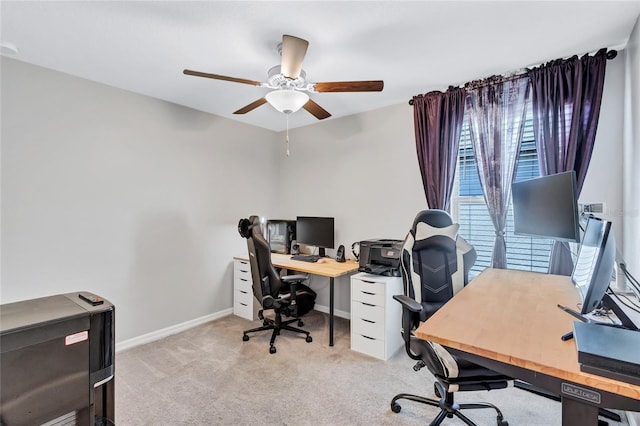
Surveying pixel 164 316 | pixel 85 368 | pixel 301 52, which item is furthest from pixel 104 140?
pixel 85 368

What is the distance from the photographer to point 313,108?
2545 mm

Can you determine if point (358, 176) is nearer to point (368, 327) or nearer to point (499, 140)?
point (499, 140)

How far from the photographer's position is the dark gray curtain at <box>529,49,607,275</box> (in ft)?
7.04

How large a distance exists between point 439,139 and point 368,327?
193 cm

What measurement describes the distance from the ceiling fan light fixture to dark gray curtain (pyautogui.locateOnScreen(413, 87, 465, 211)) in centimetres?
136

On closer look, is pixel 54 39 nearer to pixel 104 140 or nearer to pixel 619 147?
pixel 104 140

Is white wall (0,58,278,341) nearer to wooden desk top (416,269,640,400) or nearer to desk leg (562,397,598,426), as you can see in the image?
wooden desk top (416,269,640,400)

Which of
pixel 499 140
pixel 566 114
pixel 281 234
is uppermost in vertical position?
pixel 566 114

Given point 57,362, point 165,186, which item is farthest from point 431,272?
point 165,186

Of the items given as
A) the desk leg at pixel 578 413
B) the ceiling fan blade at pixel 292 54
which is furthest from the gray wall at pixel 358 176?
the desk leg at pixel 578 413

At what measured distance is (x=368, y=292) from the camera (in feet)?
9.02

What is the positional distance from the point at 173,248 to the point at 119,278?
1.89 ft

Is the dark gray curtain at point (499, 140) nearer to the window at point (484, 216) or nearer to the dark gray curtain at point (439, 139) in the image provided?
the window at point (484, 216)

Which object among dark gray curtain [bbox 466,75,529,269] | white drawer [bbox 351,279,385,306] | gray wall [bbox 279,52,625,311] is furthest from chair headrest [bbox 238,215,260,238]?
dark gray curtain [bbox 466,75,529,269]
